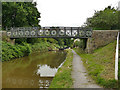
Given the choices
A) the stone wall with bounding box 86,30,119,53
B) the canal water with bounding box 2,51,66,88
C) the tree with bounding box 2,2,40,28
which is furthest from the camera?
the tree with bounding box 2,2,40,28

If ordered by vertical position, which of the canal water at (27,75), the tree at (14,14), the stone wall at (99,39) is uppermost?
the tree at (14,14)

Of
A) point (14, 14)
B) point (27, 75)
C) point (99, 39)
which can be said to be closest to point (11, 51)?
point (27, 75)

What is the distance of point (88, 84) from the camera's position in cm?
560

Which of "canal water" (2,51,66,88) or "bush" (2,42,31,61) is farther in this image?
"bush" (2,42,31,61)

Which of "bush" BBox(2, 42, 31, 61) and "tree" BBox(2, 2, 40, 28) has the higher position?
Result: "tree" BBox(2, 2, 40, 28)

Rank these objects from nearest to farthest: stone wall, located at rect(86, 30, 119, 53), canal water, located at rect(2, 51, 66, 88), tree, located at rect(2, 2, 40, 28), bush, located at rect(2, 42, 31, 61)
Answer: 1. canal water, located at rect(2, 51, 66, 88)
2. bush, located at rect(2, 42, 31, 61)
3. stone wall, located at rect(86, 30, 119, 53)
4. tree, located at rect(2, 2, 40, 28)

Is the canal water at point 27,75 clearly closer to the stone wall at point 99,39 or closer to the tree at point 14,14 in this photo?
the stone wall at point 99,39

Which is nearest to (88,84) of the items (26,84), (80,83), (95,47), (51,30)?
(80,83)

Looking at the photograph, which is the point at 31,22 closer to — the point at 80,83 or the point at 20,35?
the point at 20,35

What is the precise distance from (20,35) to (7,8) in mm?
7580

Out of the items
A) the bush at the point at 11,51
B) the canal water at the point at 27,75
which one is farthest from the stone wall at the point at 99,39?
the bush at the point at 11,51

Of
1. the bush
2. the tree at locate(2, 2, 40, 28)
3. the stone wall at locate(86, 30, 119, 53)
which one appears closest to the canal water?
the bush

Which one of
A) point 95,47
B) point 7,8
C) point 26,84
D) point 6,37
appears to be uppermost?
point 7,8

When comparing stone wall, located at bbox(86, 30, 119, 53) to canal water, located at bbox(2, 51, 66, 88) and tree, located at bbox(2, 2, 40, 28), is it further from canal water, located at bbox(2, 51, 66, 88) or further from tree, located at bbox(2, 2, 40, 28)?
tree, located at bbox(2, 2, 40, 28)
